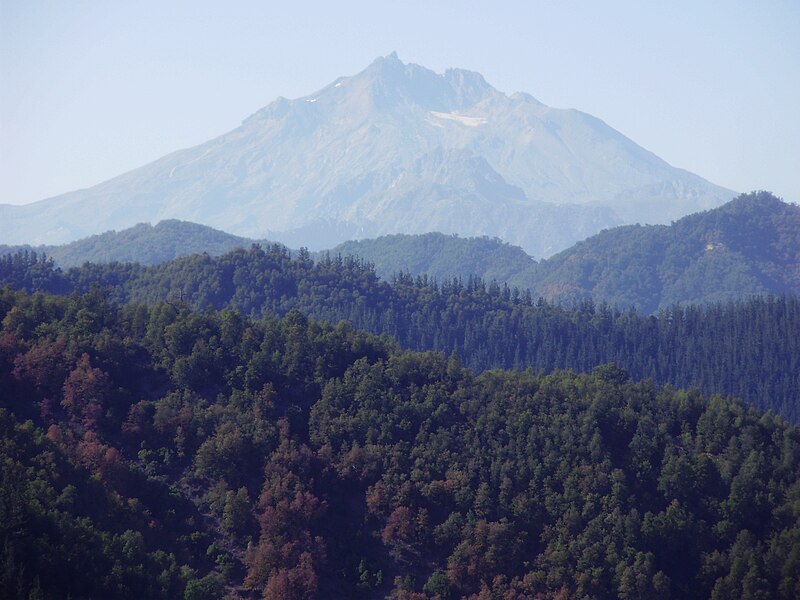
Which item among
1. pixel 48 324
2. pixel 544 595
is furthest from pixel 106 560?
pixel 48 324

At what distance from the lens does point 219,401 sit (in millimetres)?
71438

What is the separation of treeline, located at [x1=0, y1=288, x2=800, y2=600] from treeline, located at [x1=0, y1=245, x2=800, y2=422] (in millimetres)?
40657

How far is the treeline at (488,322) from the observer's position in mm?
120062

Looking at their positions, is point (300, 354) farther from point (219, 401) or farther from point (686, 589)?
point (686, 589)

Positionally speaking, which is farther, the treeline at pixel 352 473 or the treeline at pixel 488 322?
the treeline at pixel 488 322

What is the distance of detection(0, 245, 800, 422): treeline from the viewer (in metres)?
120

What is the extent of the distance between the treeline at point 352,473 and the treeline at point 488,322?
133ft

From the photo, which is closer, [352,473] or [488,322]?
[352,473]

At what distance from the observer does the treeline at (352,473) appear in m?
59.0

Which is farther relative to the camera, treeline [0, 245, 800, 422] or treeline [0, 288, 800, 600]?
treeline [0, 245, 800, 422]

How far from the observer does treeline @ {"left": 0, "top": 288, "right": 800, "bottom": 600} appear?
5897cm

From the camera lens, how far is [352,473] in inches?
2665

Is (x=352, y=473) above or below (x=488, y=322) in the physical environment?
below

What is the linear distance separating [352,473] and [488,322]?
223 ft
